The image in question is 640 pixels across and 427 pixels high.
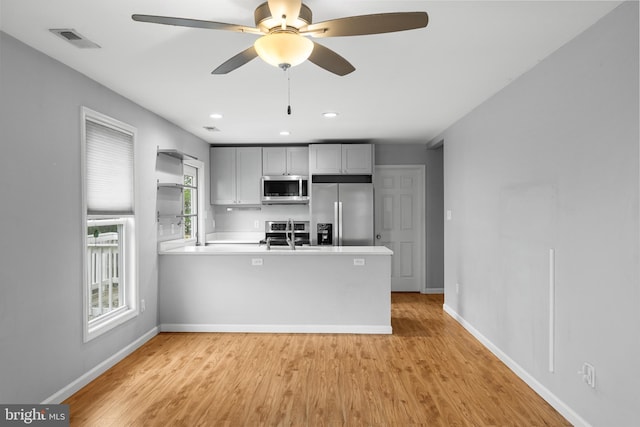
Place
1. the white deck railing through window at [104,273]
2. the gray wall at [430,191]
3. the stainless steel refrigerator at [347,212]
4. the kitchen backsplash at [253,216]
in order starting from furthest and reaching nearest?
the kitchen backsplash at [253,216] < the gray wall at [430,191] < the stainless steel refrigerator at [347,212] < the white deck railing through window at [104,273]

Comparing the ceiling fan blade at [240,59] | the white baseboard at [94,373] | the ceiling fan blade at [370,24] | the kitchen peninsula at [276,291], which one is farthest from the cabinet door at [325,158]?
the ceiling fan blade at [370,24]

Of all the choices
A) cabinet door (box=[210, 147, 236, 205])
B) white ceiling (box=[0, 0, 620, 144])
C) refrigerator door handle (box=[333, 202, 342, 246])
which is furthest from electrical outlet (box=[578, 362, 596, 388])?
cabinet door (box=[210, 147, 236, 205])

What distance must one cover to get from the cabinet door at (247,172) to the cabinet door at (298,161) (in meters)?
0.47

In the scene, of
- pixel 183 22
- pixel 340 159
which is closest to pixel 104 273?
pixel 183 22

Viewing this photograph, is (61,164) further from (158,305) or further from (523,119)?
(523,119)

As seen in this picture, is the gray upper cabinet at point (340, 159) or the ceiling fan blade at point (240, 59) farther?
the gray upper cabinet at point (340, 159)

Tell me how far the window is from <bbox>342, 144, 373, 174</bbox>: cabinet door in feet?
10.2

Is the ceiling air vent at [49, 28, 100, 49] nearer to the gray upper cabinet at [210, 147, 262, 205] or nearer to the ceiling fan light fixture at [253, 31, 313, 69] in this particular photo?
the ceiling fan light fixture at [253, 31, 313, 69]

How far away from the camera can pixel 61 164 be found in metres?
2.82

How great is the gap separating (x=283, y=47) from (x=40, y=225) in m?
2.04

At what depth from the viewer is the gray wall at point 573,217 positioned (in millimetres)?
2051

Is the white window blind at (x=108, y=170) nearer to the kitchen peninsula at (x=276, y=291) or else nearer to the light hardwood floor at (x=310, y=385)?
the kitchen peninsula at (x=276, y=291)

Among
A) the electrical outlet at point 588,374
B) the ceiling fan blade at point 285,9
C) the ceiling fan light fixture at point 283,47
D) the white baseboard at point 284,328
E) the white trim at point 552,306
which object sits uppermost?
the ceiling fan blade at point 285,9

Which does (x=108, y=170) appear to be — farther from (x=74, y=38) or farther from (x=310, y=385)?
(x=310, y=385)
